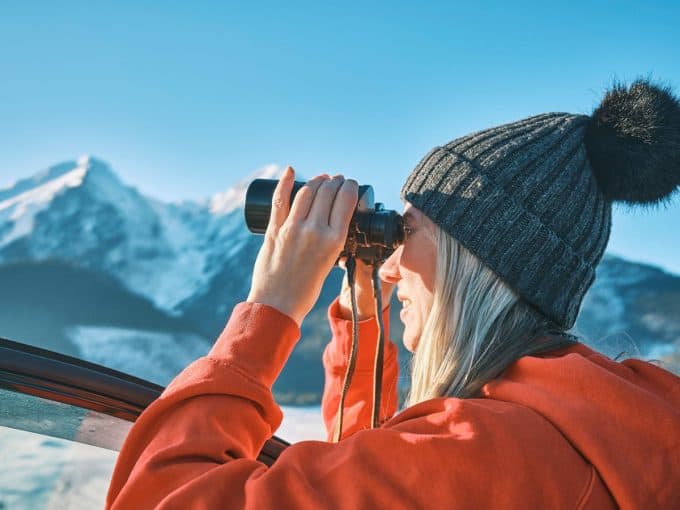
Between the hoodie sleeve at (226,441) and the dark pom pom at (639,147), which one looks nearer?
the hoodie sleeve at (226,441)

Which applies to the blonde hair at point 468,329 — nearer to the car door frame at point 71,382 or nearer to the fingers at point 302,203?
the fingers at point 302,203

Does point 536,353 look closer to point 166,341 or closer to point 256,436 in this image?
point 256,436

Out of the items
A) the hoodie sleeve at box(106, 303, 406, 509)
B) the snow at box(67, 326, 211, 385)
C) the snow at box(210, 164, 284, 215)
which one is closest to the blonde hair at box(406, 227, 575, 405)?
the hoodie sleeve at box(106, 303, 406, 509)

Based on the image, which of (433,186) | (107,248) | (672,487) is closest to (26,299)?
(107,248)

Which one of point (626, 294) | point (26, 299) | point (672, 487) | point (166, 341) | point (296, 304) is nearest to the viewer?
point (672, 487)

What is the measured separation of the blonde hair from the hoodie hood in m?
0.12

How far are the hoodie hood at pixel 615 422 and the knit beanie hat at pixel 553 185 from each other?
0.21 meters

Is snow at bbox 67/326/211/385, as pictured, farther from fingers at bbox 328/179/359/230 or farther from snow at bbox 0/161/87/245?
fingers at bbox 328/179/359/230

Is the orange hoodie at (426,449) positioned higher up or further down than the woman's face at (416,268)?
further down

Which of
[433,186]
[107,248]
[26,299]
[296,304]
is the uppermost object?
[107,248]

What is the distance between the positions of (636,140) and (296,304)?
0.56m

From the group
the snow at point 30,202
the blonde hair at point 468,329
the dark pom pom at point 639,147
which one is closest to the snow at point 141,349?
the snow at point 30,202

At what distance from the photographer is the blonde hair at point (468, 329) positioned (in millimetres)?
755

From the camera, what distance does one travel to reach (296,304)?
67cm
